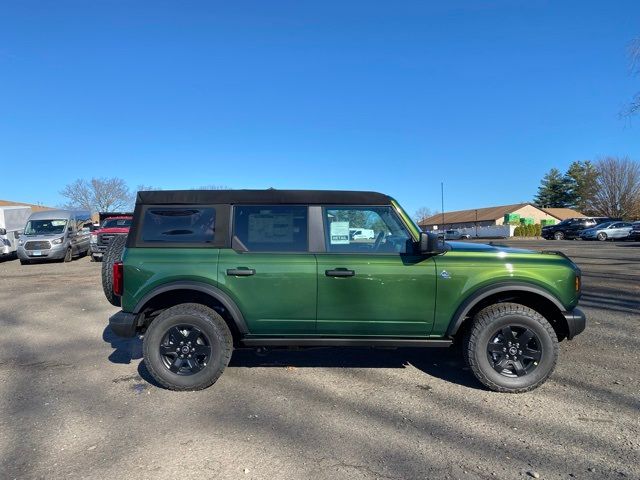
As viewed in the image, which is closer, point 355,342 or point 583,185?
point 355,342

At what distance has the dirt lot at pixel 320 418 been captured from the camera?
3.04 meters

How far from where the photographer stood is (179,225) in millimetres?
4516

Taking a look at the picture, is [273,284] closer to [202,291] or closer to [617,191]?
[202,291]

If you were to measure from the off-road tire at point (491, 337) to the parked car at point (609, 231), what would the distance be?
3463cm

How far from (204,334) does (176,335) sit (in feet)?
0.93

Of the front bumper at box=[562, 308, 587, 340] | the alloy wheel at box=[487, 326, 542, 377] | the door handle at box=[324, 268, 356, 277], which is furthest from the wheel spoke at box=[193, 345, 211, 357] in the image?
the front bumper at box=[562, 308, 587, 340]

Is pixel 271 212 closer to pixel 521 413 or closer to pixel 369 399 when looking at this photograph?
pixel 369 399

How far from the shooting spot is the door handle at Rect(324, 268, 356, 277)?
14.0ft

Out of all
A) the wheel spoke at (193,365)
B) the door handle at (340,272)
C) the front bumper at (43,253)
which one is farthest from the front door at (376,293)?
the front bumper at (43,253)

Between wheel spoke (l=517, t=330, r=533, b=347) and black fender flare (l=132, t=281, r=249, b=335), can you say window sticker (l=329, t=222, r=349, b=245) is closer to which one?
black fender flare (l=132, t=281, r=249, b=335)

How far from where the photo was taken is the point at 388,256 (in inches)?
172

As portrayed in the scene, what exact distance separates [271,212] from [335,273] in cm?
90

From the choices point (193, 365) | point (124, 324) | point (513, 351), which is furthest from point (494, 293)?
point (124, 324)

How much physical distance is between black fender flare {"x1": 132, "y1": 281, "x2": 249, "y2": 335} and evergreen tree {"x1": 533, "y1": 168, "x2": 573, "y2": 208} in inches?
3666
